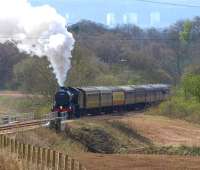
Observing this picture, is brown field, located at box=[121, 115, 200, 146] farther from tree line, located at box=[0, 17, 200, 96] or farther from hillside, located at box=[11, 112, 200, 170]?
tree line, located at box=[0, 17, 200, 96]

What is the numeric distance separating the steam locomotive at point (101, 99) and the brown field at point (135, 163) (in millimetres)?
16776

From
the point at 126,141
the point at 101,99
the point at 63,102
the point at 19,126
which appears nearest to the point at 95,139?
the point at 126,141

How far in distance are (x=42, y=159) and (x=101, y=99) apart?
3899 centimetres

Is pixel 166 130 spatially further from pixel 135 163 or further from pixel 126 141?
pixel 135 163

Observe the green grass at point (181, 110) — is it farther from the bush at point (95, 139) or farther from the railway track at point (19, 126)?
the railway track at point (19, 126)

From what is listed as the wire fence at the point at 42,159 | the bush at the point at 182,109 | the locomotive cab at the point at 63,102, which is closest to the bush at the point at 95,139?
the locomotive cab at the point at 63,102

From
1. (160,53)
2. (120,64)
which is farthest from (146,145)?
(160,53)

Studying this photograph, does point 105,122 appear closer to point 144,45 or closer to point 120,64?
point 120,64

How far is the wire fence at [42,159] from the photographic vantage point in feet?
76.3

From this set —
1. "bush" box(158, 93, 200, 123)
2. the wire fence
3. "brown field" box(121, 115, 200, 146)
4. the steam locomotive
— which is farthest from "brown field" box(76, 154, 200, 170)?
"bush" box(158, 93, 200, 123)

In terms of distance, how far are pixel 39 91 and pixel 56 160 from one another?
2072 inches

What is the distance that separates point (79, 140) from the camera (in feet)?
155

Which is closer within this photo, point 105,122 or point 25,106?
point 105,122

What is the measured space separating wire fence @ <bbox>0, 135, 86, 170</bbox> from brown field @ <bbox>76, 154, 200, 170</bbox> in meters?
5.87
